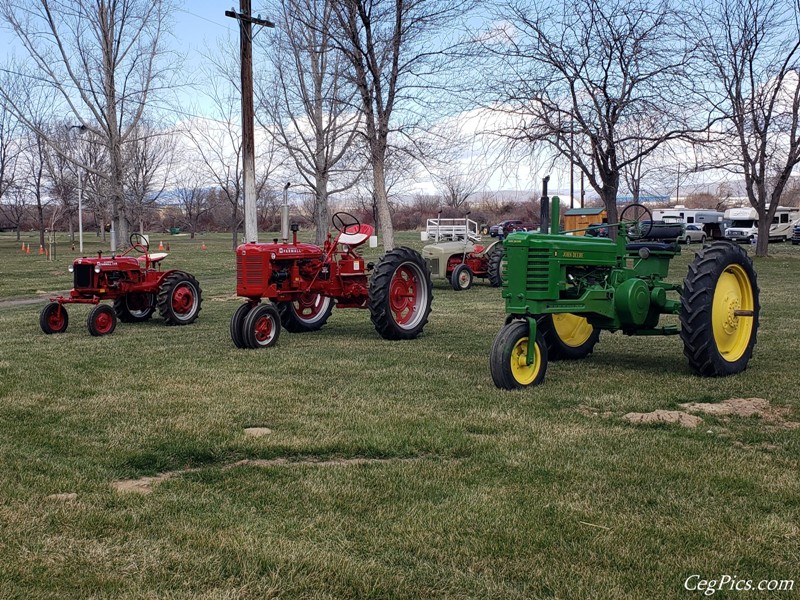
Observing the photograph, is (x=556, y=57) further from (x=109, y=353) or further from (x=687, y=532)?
(x=687, y=532)

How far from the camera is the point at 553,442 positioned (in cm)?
545

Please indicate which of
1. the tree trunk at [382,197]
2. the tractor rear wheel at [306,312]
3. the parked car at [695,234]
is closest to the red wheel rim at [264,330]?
the tractor rear wheel at [306,312]

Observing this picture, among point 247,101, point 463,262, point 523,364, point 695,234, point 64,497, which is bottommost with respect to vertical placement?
point 64,497

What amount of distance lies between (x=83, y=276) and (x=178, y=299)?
1377 millimetres

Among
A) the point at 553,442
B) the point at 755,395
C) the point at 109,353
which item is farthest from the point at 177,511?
the point at 109,353

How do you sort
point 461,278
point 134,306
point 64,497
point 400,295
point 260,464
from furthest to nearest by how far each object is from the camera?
point 461,278 < point 134,306 < point 400,295 < point 260,464 < point 64,497

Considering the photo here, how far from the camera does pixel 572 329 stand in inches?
348

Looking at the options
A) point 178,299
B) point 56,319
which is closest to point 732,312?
point 178,299

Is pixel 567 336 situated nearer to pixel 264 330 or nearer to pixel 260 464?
pixel 264 330

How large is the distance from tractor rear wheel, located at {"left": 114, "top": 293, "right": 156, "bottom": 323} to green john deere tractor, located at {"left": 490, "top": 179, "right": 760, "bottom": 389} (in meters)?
6.93

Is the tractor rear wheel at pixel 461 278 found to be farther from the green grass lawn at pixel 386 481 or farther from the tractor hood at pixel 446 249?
the green grass lawn at pixel 386 481

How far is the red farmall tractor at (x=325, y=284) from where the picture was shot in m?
10.2

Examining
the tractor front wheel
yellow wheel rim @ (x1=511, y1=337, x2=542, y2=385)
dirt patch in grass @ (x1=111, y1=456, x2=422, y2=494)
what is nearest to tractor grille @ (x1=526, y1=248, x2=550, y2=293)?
yellow wheel rim @ (x1=511, y1=337, x2=542, y2=385)

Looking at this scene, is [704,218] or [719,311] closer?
[719,311]
